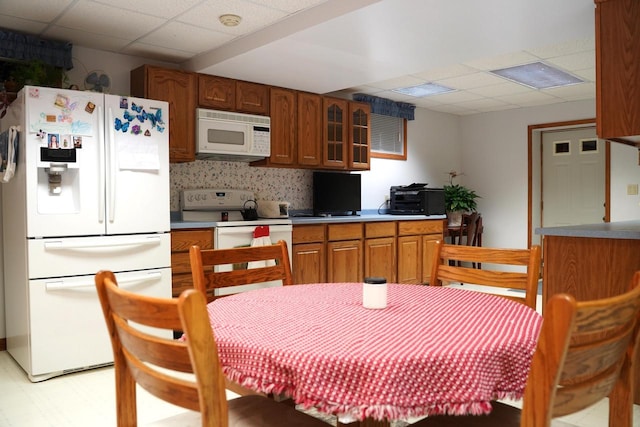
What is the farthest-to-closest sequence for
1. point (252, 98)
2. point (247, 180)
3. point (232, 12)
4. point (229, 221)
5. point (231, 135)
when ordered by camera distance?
1. point (247, 180)
2. point (252, 98)
3. point (231, 135)
4. point (229, 221)
5. point (232, 12)

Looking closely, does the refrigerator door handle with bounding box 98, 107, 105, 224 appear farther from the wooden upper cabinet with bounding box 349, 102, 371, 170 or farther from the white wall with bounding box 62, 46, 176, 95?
the wooden upper cabinet with bounding box 349, 102, 371, 170

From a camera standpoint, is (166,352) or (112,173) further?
(112,173)

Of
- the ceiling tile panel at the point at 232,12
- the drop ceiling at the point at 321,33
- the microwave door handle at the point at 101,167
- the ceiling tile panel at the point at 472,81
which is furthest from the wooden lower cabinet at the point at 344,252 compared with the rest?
the microwave door handle at the point at 101,167

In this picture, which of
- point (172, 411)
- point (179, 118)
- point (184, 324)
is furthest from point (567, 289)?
point (179, 118)

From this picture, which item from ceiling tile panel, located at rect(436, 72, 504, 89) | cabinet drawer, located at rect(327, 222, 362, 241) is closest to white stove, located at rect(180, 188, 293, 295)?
cabinet drawer, located at rect(327, 222, 362, 241)

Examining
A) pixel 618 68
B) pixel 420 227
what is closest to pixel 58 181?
pixel 618 68

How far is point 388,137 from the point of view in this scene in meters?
6.59

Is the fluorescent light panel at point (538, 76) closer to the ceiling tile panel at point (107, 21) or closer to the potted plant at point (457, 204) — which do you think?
the potted plant at point (457, 204)

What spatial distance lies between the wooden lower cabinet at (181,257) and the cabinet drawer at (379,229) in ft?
6.45

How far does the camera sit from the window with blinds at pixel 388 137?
21.0 feet

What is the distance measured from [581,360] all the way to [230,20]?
315 centimetres

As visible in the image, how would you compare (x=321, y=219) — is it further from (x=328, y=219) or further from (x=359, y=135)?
(x=359, y=135)

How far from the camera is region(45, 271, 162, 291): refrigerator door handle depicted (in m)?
3.22

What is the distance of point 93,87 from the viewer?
161 inches
